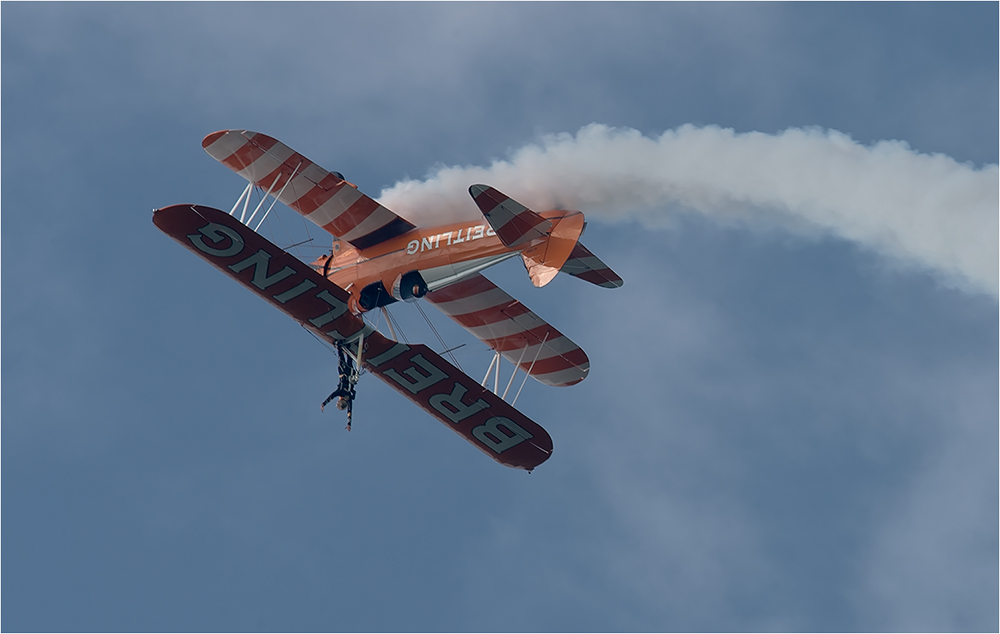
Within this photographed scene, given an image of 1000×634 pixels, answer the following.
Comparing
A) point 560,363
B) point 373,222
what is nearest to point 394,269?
point 373,222

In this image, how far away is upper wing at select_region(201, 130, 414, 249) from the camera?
92.6 ft

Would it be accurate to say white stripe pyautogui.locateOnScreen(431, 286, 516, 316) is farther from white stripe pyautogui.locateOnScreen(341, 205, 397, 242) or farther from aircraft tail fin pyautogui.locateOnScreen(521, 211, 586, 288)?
aircraft tail fin pyautogui.locateOnScreen(521, 211, 586, 288)

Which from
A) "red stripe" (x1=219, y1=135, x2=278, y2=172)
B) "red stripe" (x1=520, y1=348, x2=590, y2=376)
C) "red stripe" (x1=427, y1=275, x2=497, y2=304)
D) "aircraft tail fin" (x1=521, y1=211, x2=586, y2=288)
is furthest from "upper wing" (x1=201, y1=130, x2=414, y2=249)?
"red stripe" (x1=520, y1=348, x2=590, y2=376)

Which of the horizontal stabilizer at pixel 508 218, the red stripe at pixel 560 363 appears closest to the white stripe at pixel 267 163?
the horizontal stabilizer at pixel 508 218

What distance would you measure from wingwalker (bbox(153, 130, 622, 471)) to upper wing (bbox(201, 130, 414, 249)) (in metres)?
0.02

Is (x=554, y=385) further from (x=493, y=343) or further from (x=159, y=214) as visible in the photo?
(x=159, y=214)

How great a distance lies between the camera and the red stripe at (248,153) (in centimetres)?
2811

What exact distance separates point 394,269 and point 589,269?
361 centimetres

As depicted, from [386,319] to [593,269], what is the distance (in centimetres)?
414

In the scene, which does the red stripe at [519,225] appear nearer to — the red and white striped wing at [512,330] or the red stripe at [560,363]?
the red and white striped wing at [512,330]

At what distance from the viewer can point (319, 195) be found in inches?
1133

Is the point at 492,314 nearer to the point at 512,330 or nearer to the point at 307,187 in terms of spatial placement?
the point at 512,330

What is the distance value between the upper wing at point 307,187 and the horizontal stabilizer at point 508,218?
9.39ft

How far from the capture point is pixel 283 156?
28281 mm
